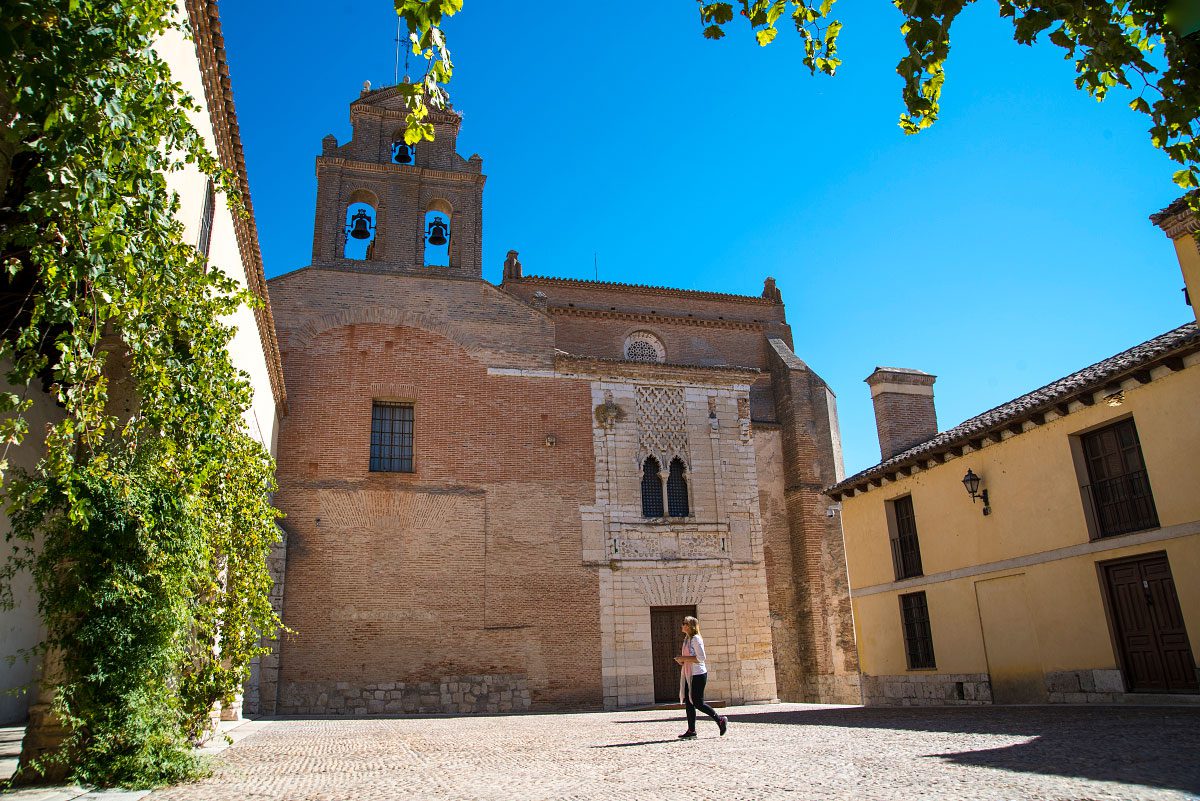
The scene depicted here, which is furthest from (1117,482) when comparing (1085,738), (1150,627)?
(1085,738)

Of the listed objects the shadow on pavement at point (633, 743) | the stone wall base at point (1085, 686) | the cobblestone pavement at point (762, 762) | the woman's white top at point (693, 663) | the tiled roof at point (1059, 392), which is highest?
the tiled roof at point (1059, 392)

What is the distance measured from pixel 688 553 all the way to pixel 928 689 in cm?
553

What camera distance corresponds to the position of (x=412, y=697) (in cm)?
1606

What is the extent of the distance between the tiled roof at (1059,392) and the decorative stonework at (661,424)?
4.29 metres

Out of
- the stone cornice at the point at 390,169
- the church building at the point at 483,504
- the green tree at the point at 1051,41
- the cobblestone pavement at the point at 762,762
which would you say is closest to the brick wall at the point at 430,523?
the church building at the point at 483,504

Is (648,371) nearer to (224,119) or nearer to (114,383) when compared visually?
(224,119)

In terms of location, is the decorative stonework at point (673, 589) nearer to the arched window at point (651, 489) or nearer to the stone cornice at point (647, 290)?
the arched window at point (651, 489)

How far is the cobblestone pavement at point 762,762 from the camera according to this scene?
16.8 ft

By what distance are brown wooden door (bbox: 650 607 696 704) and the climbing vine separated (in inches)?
444

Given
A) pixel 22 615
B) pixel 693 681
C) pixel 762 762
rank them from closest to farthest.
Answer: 1. pixel 762 762
2. pixel 693 681
3. pixel 22 615

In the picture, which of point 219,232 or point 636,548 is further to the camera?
point 636,548

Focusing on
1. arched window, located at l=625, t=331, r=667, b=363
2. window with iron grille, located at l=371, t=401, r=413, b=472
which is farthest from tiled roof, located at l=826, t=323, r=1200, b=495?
arched window, located at l=625, t=331, r=667, b=363

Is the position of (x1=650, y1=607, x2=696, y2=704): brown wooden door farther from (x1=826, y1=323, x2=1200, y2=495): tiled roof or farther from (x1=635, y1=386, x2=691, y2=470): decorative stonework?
(x1=826, y1=323, x2=1200, y2=495): tiled roof

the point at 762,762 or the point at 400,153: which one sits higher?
the point at 400,153
